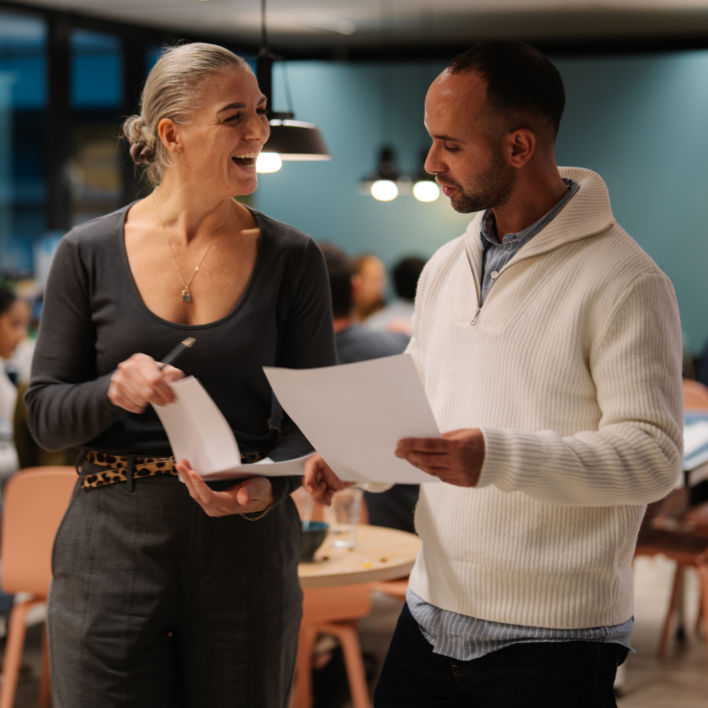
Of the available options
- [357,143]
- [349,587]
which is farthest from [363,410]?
[357,143]

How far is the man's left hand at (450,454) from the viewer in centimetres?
136

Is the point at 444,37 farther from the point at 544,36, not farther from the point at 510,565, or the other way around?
the point at 510,565

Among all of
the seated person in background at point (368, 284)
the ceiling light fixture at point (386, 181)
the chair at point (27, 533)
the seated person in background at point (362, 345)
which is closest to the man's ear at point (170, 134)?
the chair at point (27, 533)

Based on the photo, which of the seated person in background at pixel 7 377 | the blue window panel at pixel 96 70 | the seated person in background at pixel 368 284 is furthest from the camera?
the blue window panel at pixel 96 70

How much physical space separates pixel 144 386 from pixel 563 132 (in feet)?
24.9

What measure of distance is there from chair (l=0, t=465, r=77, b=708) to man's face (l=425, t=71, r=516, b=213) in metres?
1.97

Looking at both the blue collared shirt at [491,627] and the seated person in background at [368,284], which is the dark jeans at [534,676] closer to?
the blue collared shirt at [491,627]

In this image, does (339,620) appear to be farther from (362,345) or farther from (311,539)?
(362,345)

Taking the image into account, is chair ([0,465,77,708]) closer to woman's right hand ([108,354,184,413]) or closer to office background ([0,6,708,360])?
woman's right hand ([108,354,184,413])

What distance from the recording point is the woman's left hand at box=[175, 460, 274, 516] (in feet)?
5.08

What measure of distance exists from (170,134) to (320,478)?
1.99ft

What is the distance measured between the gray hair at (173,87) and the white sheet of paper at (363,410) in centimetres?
54

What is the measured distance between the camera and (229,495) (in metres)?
1.60

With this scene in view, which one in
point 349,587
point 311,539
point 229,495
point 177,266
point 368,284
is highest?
point 177,266
